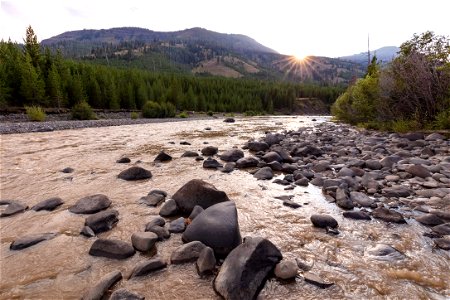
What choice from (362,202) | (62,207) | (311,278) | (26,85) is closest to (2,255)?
(62,207)

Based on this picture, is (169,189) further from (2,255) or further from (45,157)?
(45,157)

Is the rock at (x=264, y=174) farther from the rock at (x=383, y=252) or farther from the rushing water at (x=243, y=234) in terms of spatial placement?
the rock at (x=383, y=252)

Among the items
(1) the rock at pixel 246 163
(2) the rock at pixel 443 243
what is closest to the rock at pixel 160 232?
(2) the rock at pixel 443 243

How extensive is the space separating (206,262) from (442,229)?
154 inches

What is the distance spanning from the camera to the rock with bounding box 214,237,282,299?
309 cm

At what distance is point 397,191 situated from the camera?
243 inches

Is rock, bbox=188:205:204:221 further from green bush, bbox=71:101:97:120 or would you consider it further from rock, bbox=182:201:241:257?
green bush, bbox=71:101:97:120

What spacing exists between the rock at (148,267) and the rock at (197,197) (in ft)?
6.02

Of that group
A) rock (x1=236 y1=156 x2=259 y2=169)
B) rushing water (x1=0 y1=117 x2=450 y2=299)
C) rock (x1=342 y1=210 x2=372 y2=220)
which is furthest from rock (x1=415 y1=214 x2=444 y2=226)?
rock (x1=236 y1=156 x2=259 y2=169)

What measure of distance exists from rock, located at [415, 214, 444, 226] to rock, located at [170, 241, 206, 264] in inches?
154

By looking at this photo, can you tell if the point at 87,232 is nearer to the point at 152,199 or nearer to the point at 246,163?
the point at 152,199

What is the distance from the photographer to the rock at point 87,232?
4586mm

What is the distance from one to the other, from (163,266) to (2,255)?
2.46 meters

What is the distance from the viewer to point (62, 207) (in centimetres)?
585
